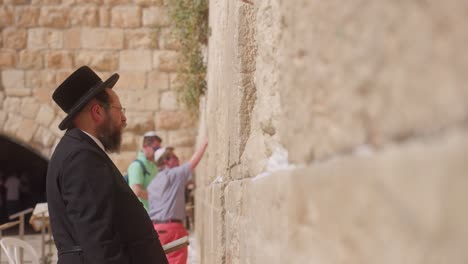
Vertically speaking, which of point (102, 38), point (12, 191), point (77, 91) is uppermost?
point (102, 38)

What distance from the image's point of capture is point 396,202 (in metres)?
0.83

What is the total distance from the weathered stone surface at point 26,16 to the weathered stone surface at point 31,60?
0.37 metres

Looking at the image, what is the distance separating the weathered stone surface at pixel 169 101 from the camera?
10844mm

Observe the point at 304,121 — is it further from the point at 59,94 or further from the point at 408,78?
the point at 59,94

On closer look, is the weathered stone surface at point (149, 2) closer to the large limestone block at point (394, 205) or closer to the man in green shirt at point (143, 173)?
the man in green shirt at point (143, 173)

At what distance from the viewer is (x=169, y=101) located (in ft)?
35.6

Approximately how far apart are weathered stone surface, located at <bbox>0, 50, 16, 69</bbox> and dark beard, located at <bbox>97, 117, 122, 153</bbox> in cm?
776

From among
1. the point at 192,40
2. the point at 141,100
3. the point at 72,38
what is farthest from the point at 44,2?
the point at 192,40

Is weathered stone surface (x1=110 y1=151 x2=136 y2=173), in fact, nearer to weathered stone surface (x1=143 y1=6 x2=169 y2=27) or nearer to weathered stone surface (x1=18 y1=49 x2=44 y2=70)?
weathered stone surface (x1=18 y1=49 x2=44 y2=70)

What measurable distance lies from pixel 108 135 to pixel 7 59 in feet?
25.7

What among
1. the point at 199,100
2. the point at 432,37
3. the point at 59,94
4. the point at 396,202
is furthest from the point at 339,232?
the point at 199,100

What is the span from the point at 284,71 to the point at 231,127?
1406 mm

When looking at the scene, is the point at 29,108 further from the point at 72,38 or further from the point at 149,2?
the point at 149,2

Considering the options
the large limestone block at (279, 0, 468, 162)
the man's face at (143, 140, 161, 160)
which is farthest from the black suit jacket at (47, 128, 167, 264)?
the man's face at (143, 140, 161, 160)
